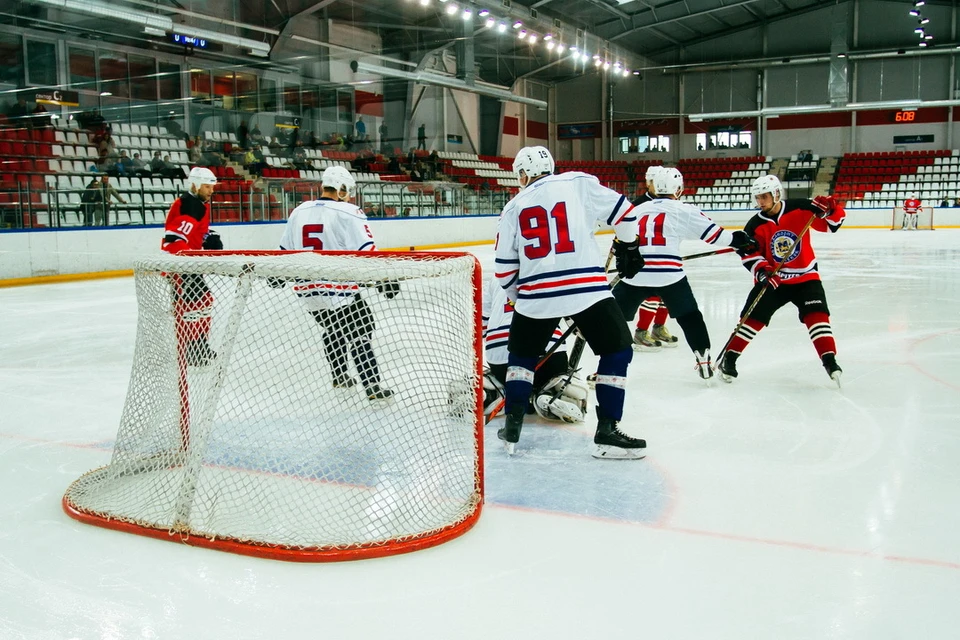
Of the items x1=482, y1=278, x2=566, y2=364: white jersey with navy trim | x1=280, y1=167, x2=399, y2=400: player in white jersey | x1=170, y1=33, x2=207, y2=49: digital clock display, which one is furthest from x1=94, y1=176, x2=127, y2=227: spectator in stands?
x1=482, y1=278, x2=566, y2=364: white jersey with navy trim

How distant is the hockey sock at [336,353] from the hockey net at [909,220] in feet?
63.8

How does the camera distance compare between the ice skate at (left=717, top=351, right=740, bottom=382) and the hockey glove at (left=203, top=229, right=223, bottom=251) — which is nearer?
the ice skate at (left=717, top=351, right=740, bottom=382)

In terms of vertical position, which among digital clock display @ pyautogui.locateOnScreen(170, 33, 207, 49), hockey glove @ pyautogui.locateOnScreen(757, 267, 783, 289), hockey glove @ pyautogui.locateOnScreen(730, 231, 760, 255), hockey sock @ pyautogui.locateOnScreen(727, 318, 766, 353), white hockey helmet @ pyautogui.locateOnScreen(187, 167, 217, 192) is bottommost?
hockey sock @ pyautogui.locateOnScreen(727, 318, 766, 353)

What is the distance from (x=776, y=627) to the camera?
1.70 m

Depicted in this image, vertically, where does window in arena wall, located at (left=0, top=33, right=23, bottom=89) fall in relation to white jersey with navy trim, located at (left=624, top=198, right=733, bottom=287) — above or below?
above

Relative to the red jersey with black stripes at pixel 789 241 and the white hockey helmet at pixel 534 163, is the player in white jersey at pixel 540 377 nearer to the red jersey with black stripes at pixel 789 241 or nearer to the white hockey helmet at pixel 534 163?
the white hockey helmet at pixel 534 163

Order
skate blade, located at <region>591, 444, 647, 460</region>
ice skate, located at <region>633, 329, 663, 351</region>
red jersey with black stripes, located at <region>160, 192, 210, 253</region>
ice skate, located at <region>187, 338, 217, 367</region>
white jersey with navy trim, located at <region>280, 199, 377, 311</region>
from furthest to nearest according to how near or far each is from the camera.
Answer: ice skate, located at <region>633, 329, 663, 351</region> → red jersey with black stripes, located at <region>160, 192, 210, 253</region> → white jersey with navy trim, located at <region>280, 199, 377, 311</region> → skate blade, located at <region>591, 444, 647, 460</region> → ice skate, located at <region>187, 338, 217, 367</region>

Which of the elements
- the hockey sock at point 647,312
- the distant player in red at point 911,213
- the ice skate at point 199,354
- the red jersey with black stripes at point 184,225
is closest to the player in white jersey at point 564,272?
the ice skate at point 199,354

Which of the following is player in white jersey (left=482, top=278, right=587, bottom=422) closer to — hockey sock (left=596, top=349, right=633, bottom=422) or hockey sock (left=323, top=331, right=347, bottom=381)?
hockey sock (left=596, top=349, right=633, bottom=422)

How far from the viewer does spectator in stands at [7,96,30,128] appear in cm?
1184

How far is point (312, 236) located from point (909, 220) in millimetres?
18588

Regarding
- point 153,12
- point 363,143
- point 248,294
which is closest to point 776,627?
point 248,294

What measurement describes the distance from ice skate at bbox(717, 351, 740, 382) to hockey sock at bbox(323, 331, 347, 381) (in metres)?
2.28

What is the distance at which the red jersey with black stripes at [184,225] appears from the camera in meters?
4.54
